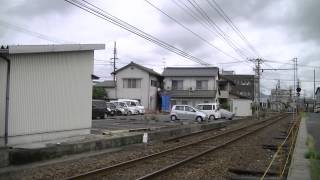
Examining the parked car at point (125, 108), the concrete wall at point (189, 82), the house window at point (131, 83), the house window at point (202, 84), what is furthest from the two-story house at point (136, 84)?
the parked car at point (125, 108)

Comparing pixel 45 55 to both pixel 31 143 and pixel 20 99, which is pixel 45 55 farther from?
pixel 31 143

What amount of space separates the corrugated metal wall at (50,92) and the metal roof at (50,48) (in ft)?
1.18

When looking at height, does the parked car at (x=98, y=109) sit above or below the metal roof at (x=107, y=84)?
below

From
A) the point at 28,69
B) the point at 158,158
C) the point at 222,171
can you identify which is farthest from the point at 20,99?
the point at 222,171

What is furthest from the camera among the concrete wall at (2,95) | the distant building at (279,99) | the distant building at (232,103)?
the distant building at (279,99)

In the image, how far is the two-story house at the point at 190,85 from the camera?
67.8m

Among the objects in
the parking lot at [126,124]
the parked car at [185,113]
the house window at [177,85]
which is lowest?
the parking lot at [126,124]

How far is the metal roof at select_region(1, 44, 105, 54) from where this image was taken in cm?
1606

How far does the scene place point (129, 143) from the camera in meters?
21.3

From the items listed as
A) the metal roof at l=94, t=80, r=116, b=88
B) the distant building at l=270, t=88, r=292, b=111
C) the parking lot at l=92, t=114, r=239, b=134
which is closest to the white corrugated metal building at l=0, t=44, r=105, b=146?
the parking lot at l=92, t=114, r=239, b=134

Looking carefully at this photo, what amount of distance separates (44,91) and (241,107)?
188 ft

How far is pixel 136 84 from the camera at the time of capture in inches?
2611

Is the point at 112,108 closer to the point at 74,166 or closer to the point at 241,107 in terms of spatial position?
the point at 241,107

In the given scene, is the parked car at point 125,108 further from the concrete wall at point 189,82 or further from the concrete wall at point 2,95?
the concrete wall at point 2,95
